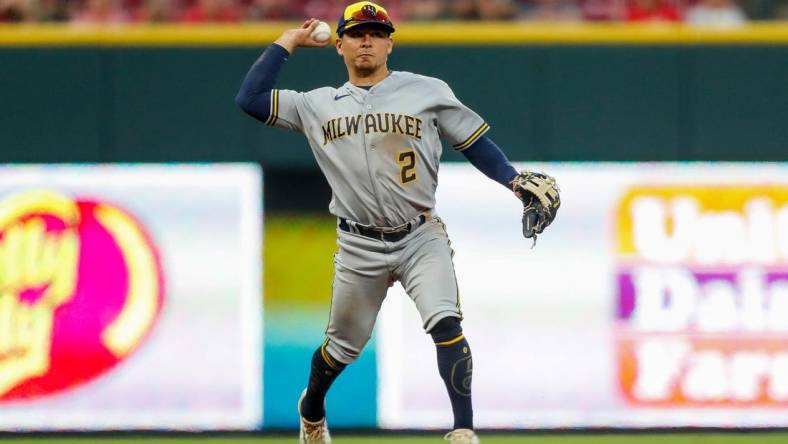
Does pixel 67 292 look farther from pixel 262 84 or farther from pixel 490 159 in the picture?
pixel 490 159

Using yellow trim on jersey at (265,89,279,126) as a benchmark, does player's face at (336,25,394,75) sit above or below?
above

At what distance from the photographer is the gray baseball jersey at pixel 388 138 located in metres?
5.90

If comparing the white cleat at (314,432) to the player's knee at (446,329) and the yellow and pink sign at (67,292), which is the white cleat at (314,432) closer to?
the player's knee at (446,329)

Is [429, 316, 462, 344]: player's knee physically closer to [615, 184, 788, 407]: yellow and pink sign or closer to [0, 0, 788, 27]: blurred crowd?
[615, 184, 788, 407]: yellow and pink sign

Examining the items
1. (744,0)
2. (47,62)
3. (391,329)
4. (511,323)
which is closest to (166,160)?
(47,62)

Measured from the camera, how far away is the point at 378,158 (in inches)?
232

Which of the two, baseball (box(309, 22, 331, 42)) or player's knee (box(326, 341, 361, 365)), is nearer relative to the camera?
baseball (box(309, 22, 331, 42))

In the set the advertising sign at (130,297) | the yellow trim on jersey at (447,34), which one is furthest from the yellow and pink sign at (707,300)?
the advertising sign at (130,297)

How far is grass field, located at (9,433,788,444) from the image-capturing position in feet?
26.2

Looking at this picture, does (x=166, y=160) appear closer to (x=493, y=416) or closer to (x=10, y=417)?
(x=10, y=417)

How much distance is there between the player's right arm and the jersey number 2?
0.56 m

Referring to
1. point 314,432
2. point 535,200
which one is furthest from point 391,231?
point 314,432

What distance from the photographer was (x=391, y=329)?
28.9ft

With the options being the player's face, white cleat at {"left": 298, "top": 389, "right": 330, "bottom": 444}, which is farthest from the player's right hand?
white cleat at {"left": 298, "top": 389, "right": 330, "bottom": 444}
